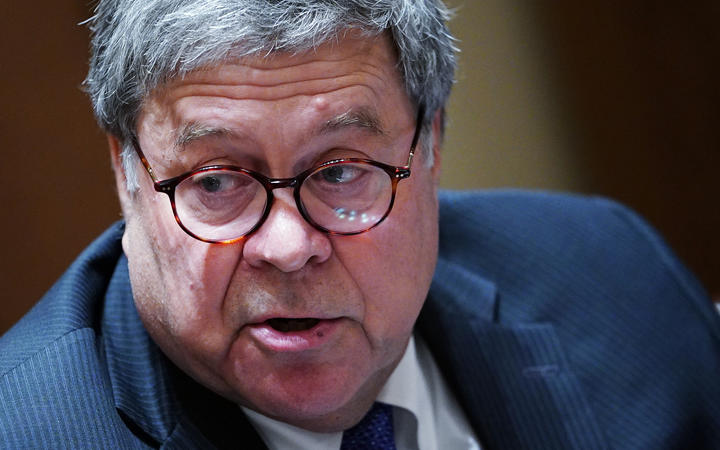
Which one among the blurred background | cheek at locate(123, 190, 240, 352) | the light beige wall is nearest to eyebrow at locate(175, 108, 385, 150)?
cheek at locate(123, 190, 240, 352)

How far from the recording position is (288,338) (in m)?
1.36

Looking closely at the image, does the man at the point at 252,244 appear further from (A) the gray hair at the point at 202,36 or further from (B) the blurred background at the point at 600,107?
(B) the blurred background at the point at 600,107

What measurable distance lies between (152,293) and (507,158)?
6.21 ft

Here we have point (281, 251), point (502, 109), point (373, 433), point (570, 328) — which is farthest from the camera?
point (502, 109)

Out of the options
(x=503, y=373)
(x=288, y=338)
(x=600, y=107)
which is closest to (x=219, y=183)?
(x=288, y=338)

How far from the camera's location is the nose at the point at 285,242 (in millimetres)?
1296

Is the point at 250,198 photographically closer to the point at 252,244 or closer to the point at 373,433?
the point at 252,244

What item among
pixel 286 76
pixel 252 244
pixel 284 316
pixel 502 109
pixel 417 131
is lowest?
pixel 502 109

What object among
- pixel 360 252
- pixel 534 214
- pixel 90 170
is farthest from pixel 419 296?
pixel 90 170

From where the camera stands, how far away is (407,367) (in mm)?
1712

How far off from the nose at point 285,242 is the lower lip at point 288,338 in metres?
0.10

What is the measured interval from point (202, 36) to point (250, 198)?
243mm

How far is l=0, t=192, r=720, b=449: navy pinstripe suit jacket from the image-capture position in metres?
1.43

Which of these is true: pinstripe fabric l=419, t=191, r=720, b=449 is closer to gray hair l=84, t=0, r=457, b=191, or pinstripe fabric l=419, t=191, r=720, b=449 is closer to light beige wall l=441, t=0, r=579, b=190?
gray hair l=84, t=0, r=457, b=191
